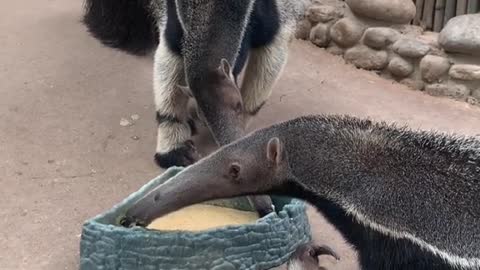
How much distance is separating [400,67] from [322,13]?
1064mm

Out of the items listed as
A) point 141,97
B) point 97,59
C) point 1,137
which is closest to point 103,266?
point 1,137

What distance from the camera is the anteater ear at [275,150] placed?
401 cm

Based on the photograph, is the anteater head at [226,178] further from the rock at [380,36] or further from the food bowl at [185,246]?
the rock at [380,36]

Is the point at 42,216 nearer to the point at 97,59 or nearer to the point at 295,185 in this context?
the point at 295,185

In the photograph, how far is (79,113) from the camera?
6.96m

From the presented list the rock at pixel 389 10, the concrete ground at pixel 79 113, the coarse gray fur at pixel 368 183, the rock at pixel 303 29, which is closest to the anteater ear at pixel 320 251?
the concrete ground at pixel 79 113

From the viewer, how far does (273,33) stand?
6.55 m

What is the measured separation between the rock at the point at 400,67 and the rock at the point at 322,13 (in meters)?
0.80

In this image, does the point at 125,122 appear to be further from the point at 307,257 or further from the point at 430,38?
the point at 430,38

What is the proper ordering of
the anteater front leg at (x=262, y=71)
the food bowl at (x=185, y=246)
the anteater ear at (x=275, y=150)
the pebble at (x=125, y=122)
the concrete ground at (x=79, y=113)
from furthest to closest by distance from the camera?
1. the pebble at (x=125, y=122)
2. the anteater front leg at (x=262, y=71)
3. the concrete ground at (x=79, y=113)
4. the food bowl at (x=185, y=246)
5. the anteater ear at (x=275, y=150)

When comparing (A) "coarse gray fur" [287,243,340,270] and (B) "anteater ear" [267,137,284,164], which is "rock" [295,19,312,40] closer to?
(A) "coarse gray fur" [287,243,340,270]

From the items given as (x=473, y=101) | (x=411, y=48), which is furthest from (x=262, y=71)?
(x=473, y=101)

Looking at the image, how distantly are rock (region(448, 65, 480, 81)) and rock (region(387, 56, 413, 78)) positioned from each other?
0.44 m

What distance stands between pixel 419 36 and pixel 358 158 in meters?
4.49
